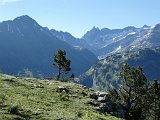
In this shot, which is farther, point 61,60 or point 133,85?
point 61,60

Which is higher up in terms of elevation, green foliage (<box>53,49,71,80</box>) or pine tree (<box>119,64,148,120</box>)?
green foliage (<box>53,49,71,80</box>)

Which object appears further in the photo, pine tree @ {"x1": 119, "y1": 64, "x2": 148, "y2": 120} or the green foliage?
the green foliage

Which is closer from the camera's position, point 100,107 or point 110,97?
point 100,107

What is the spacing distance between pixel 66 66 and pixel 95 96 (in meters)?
74.8

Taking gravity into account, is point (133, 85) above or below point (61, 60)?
below

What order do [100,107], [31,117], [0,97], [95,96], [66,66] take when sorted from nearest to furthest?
[31,117], [0,97], [100,107], [95,96], [66,66]

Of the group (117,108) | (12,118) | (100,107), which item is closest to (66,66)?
(117,108)

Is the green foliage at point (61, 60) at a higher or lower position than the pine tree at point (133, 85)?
higher

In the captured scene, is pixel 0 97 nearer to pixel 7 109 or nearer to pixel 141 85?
pixel 7 109

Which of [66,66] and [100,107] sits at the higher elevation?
[66,66]

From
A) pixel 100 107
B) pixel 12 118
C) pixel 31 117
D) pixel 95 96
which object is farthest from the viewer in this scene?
pixel 95 96

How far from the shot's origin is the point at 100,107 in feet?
233

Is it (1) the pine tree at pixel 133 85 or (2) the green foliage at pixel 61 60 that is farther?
(2) the green foliage at pixel 61 60

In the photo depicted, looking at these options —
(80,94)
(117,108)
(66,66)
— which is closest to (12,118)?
(80,94)
